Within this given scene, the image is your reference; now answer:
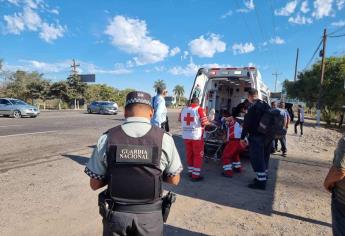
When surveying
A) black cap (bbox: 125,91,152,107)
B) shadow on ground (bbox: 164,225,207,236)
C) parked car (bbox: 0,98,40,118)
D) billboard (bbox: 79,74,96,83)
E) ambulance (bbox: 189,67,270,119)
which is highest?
billboard (bbox: 79,74,96,83)

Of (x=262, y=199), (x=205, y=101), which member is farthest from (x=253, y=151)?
(x=205, y=101)

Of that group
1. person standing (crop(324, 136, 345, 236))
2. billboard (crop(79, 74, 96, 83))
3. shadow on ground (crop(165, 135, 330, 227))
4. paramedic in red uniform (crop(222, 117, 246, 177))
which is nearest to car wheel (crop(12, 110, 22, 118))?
shadow on ground (crop(165, 135, 330, 227))

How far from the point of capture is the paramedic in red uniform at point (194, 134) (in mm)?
6379

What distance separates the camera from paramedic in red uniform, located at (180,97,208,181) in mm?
6379

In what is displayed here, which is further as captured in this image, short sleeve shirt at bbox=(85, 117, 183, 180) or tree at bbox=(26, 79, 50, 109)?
tree at bbox=(26, 79, 50, 109)

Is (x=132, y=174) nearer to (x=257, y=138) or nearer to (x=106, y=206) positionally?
(x=106, y=206)

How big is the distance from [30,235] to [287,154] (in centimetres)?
900

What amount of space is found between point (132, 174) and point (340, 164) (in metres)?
1.71

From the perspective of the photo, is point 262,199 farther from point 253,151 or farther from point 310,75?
point 310,75

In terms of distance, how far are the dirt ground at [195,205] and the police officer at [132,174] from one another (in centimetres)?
188

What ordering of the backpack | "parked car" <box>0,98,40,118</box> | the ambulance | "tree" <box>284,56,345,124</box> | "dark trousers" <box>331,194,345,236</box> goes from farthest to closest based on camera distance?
"tree" <box>284,56,345,124</box> → "parked car" <box>0,98,40,118</box> → the ambulance → the backpack → "dark trousers" <box>331,194,345,236</box>

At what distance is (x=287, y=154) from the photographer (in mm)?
10641

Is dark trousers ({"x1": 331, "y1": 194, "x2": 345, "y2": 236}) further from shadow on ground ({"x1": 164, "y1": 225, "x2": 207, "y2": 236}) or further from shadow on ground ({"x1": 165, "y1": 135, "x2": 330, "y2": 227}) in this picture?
shadow on ground ({"x1": 165, "y1": 135, "x2": 330, "y2": 227})

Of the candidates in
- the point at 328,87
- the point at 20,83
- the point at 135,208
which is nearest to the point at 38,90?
the point at 20,83
